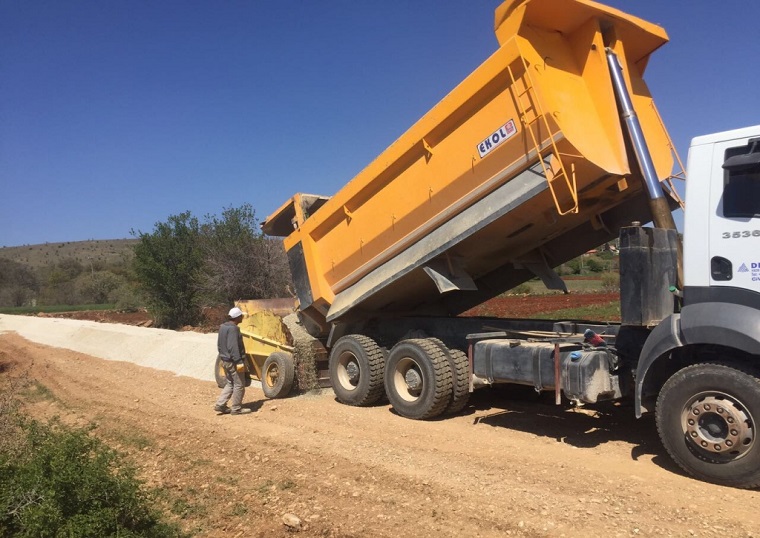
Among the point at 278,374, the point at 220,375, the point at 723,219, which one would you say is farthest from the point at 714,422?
the point at 220,375

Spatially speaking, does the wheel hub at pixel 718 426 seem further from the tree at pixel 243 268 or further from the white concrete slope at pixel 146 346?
the tree at pixel 243 268

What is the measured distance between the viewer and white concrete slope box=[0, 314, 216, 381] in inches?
545

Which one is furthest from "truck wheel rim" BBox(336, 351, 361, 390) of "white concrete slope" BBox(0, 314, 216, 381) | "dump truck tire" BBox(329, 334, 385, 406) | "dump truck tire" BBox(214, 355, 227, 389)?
"white concrete slope" BBox(0, 314, 216, 381)

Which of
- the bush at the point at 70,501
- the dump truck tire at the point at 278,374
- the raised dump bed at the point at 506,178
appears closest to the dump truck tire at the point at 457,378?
the raised dump bed at the point at 506,178

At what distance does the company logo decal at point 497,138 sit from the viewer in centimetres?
630

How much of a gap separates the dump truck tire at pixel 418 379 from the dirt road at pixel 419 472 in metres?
0.21

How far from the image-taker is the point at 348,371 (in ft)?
28.8

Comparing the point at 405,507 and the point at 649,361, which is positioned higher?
the point at 649,361

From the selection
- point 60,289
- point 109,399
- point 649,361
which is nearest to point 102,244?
point 60,289

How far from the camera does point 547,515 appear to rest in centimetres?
429

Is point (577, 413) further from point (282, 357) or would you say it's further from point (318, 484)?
point (282, 357)

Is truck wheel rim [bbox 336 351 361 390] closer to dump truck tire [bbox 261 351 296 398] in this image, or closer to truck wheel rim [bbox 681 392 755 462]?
dump truck tire [bbox 261 351 296 398]

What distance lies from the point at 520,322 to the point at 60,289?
70019mm

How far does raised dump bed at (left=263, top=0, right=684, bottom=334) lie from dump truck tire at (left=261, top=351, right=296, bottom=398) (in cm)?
121
